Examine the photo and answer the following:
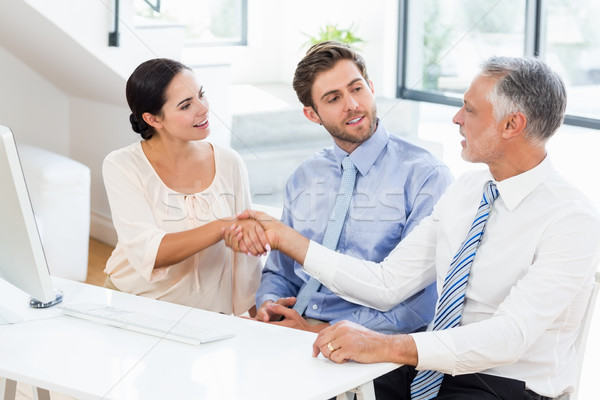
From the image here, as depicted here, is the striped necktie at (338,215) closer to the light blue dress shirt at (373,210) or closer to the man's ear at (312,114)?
the light blue dress shirt at (373,210)

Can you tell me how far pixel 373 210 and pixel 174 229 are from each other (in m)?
0.49

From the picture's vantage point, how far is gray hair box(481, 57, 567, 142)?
1.37m

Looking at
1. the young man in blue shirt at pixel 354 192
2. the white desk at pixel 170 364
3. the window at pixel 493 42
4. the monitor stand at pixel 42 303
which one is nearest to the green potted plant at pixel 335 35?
the window at pixel 493 42

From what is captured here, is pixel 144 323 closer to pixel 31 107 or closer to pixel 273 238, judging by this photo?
pixel 273 238

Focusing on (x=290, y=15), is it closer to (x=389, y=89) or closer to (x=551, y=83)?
(x=389, y=89)

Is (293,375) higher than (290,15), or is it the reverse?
(290,15)

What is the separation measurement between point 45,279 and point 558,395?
3.10 ft

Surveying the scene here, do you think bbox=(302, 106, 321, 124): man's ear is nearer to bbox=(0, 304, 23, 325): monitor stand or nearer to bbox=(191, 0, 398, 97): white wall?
bbox=(0, 304, 23, 325): monitor stand

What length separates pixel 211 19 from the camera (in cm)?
537

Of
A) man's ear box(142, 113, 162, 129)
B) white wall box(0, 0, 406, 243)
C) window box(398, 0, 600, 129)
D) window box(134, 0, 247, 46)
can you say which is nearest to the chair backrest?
man's ear box(142, 113, 162, 129)

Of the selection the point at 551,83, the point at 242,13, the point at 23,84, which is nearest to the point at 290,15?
the point at 242,13

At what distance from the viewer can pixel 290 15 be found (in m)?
5.37

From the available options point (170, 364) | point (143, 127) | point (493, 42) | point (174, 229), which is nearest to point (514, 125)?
point (170, 364)

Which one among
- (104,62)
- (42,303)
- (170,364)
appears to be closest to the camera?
(170,364)
